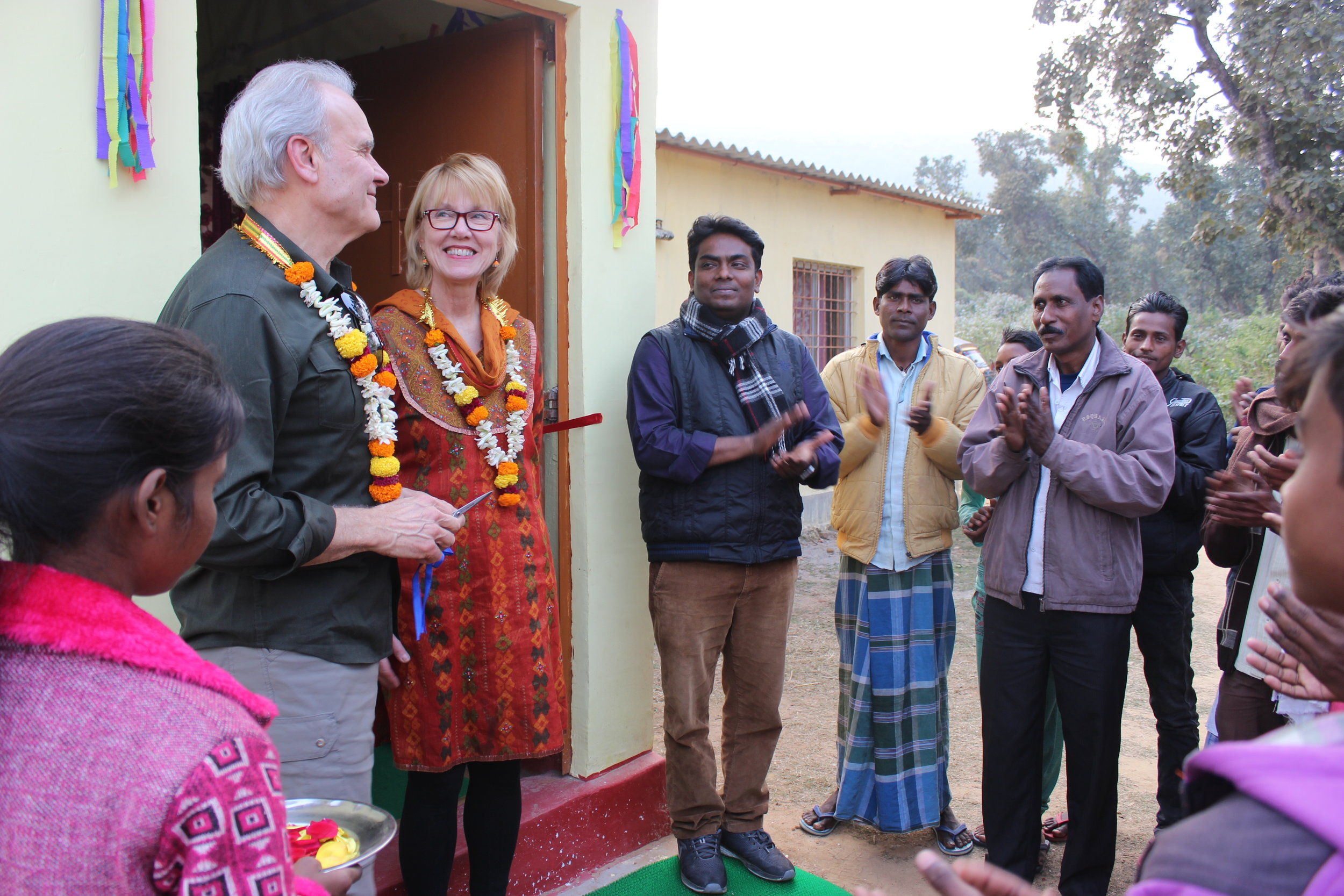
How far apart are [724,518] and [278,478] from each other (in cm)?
152

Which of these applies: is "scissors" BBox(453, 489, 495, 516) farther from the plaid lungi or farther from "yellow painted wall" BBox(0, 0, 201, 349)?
the plaid lungi

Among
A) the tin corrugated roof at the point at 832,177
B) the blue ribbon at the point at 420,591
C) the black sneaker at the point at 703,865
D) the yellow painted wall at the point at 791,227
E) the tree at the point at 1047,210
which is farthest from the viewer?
the tree at the point at 1047,210

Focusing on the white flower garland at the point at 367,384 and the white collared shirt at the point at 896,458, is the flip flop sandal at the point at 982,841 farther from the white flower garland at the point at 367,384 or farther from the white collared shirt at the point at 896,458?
the white flower garland at the point at 367,384

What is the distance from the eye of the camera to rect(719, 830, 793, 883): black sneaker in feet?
10.6

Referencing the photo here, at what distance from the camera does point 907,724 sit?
3.61 meters

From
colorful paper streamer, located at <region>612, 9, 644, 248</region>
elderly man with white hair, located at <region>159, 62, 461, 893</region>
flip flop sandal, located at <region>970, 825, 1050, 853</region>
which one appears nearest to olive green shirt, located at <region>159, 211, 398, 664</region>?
elderly man with white hair, located at <region>159, 62, 461, 893</region>


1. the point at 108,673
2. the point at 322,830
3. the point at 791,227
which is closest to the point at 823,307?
the point at 791,227

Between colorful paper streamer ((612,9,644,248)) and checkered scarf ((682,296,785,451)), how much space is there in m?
0.46

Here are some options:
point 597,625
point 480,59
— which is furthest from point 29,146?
point 597,625

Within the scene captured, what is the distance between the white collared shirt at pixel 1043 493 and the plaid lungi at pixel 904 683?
55 cm

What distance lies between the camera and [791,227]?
11.3 m

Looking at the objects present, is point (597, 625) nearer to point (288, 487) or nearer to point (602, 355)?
point (602, 355)

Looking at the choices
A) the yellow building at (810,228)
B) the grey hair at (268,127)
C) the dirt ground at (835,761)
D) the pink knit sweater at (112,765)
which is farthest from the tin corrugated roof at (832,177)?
the pink knit sweater at (112,765)

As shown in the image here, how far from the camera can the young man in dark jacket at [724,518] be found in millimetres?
3121
